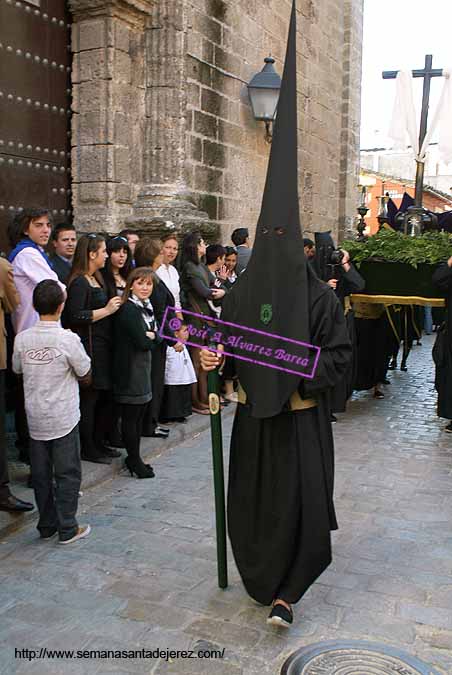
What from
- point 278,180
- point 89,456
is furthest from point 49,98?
point 278,180

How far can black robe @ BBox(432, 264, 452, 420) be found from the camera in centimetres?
708

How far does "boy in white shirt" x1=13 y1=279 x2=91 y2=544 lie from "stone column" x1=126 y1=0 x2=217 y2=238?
3.65 meters

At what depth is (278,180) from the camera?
3.14 metres

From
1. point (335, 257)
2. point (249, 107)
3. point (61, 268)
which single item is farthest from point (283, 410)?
point (249, 107)

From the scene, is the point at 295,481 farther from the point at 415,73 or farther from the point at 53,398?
the point at 415,73

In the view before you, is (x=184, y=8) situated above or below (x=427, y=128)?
above

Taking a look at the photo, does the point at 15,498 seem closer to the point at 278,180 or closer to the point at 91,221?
the point at 278,180

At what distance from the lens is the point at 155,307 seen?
6.13 meters

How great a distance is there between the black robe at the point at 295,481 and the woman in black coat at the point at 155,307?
2.83 m

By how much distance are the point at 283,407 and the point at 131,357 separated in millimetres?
2296

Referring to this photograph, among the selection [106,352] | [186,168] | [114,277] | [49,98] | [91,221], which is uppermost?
[49,98]

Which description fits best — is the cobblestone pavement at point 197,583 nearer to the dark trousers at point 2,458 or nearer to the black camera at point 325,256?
the dark trousers at point 2,458

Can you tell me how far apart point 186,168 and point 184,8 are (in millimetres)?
1743

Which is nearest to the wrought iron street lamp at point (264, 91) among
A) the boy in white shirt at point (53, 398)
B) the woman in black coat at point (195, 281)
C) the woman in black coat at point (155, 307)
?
the woman in black coat at point (195, 281)
